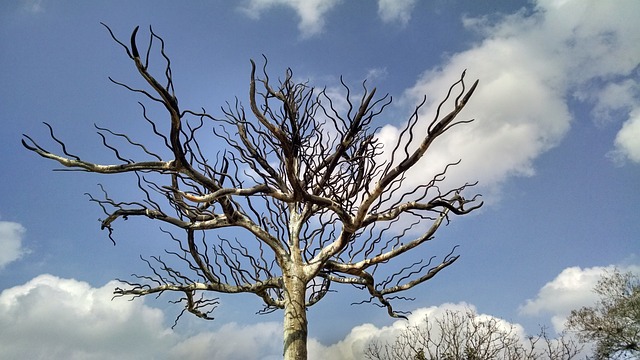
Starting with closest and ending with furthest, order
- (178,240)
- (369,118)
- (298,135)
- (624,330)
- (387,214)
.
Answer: (387,214) → (298,135) → (369,118) → (178,240) → (624,330)

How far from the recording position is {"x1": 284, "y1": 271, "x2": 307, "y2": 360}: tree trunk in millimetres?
5011

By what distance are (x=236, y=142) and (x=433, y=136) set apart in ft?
9.57

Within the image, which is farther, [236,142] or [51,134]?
[236,142]

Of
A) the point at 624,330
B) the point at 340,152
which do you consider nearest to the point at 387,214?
the point at 340,152

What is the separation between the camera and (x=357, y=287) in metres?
6.59

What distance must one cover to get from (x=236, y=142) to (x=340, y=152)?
1.52 meters

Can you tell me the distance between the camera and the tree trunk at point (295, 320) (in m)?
5.01

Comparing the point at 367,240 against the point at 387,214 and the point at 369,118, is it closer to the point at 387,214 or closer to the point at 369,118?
the point at 387,214

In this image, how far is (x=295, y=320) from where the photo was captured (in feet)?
17.0

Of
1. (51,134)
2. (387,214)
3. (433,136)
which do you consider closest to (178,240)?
(51,134)

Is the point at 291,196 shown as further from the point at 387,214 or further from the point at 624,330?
the point at 624,330

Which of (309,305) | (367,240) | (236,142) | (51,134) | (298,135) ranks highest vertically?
(236,142)

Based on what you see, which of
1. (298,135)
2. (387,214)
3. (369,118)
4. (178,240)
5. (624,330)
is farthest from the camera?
(624,330)

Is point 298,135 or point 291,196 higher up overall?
point 298,135
